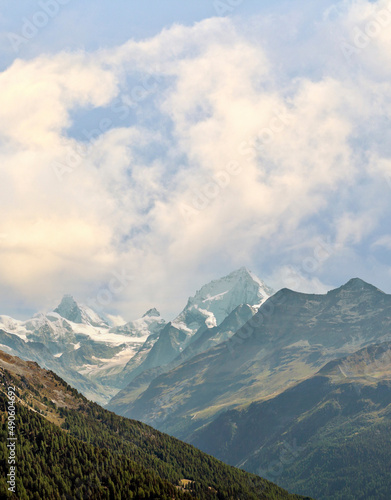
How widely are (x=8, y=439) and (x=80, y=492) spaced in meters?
36.0

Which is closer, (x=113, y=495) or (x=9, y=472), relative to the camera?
(x=9, y=472)

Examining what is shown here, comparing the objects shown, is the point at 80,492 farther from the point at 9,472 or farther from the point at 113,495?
the point at 9,472

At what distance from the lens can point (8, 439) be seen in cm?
19462

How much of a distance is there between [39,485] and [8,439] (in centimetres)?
2138

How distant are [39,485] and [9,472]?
12.6 m

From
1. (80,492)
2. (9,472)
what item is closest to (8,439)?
(9,472)

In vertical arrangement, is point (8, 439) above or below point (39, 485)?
above

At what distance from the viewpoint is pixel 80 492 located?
200 metres

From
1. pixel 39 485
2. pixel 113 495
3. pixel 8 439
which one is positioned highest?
pixel 8 439

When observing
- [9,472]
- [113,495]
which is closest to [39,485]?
[9,472]

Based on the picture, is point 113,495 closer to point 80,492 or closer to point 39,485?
point 80,492

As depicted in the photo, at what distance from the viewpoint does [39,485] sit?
190 metres

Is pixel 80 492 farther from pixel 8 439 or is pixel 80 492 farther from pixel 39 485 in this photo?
pixel 8 439

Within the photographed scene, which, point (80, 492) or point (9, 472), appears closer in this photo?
point (9, 472)
